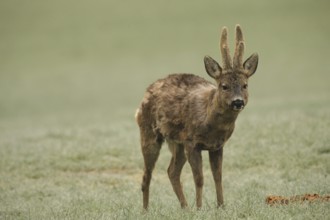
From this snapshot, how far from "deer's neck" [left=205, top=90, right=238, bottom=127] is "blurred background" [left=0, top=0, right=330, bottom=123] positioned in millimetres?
18886

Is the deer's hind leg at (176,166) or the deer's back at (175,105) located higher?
the deer's back at (175,105)

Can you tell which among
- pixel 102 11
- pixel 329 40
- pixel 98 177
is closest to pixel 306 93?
pixel 329 40

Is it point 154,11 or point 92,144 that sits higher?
point 154,11

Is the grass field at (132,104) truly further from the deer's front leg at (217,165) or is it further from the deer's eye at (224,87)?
the deer's eye at (224,87)

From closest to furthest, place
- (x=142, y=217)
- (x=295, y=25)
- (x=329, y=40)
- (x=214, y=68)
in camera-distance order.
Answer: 1. (x=142, y=217)
2. (x=214, y=68)
3. (x=329, y=40)
4. (x=295, y=25)

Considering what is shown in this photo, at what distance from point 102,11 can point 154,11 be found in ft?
12.9

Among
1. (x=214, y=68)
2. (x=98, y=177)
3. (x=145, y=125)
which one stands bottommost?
(x=98, y=177)

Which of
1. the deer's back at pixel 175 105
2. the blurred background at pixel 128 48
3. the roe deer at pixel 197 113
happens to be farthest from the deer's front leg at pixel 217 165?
the blurred background at pixel 128 48

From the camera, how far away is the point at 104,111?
29938 millimetres

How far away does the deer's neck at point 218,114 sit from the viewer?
9500 millimetres

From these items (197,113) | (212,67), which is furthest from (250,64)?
(197,113)

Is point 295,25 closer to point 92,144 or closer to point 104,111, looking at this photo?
point 104,111

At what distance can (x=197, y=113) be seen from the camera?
9.91 meters

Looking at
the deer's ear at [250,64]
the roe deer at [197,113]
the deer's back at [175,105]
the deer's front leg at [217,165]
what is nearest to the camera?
the roe deer at [197,113]
